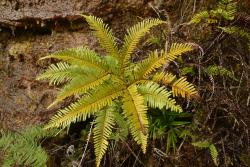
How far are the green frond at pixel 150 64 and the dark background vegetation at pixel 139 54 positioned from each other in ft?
1.54

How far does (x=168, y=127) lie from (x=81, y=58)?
3.50 feet

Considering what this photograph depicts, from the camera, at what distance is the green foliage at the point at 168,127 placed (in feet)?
A: 11.7

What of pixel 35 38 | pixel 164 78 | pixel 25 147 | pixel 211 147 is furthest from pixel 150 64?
pixel 35 38

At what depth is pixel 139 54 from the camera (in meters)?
3.96

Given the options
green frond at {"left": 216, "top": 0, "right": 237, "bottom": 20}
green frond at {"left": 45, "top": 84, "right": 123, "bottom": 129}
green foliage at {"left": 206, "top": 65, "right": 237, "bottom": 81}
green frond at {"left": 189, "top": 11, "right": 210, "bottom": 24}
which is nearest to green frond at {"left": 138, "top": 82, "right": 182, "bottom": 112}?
green frond at {"left": 45, "top": 84, "right": 123, "bottom": 129}

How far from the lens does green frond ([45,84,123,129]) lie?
10.4ft

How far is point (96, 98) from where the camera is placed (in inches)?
127

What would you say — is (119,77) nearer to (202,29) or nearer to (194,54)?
(194,54)

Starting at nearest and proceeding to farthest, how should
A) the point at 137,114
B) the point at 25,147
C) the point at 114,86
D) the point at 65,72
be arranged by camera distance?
the point at 137,114
the point at 114,86
the point at 65,72
the point at 25,147

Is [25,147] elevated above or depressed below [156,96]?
below

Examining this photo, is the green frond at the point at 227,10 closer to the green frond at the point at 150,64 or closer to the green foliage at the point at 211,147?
the green frond at the point at 150,64

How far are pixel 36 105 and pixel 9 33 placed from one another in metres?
1.01

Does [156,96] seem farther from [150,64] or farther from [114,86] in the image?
[114,86]

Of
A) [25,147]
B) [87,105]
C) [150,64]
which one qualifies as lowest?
[25,147]
